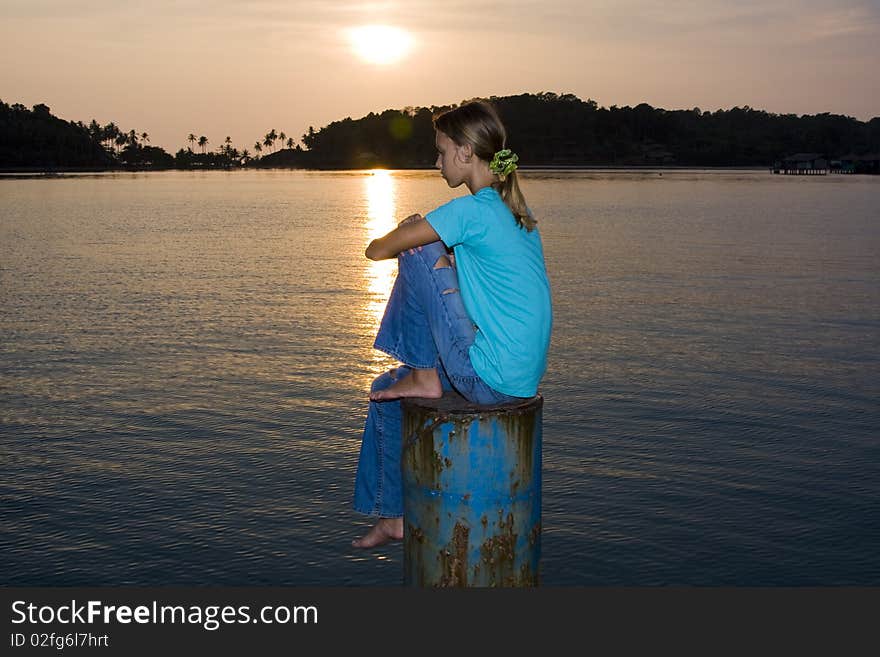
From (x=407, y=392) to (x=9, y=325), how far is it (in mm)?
10331

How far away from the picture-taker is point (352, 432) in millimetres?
7355

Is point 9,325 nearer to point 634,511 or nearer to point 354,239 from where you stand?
point 634,511

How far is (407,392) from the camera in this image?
4020mm

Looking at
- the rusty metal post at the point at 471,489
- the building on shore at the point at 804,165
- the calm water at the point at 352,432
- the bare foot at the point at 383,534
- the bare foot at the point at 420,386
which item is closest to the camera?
the rusty metal post at the point at 471,489

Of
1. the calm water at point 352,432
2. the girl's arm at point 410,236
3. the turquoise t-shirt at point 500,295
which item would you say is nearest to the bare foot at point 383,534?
the calm water at point 352,432

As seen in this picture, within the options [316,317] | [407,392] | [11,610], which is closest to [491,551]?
[407,392]

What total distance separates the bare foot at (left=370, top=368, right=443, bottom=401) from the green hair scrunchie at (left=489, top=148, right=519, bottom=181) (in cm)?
83

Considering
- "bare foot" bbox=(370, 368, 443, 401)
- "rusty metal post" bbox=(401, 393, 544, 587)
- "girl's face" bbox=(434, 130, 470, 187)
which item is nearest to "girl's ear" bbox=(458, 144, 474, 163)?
"girl's face" bbox=(434, 130, 470, 187)

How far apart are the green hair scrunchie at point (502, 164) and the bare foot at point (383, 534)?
1.66 m

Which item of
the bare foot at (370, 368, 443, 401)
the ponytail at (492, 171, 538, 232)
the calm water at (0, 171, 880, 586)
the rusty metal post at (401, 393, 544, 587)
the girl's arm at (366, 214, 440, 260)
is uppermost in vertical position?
the ponytail at (492, 171, 538, 232)

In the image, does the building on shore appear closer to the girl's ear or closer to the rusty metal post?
the girl's ear

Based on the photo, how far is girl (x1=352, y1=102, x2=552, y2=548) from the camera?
12.8 ft

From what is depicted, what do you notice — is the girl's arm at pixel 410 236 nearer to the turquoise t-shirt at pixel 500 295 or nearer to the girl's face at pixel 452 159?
the turquoise t-shirt at pixel 500 295

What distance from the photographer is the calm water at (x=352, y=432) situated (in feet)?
16.6
